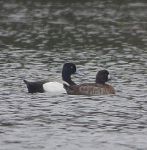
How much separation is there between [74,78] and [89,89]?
522 centimetres

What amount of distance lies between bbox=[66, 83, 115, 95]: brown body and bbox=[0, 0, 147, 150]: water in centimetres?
48

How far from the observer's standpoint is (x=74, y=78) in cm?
3553

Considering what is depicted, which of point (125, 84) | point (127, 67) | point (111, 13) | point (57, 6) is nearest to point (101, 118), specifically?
point (125, 84)

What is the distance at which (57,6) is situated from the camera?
7969 centimetres

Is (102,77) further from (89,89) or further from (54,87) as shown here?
(54,87)

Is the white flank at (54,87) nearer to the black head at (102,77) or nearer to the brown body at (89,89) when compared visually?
the brown body at (89,89)

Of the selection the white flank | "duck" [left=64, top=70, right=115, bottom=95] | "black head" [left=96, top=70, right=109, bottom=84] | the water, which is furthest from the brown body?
"black head" [left=96, top=70, right=109, bottom=84]

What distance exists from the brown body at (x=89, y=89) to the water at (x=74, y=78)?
0.48m

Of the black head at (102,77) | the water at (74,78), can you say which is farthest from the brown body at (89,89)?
the black head at (102,77)

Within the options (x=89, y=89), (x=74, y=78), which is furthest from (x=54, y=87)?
(x=74, y=78)

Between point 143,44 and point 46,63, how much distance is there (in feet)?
36.3

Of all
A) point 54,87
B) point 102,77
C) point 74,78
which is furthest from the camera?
point 74,78

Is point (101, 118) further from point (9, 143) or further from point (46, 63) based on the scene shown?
point (46, 63)

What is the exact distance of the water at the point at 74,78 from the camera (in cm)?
2244
